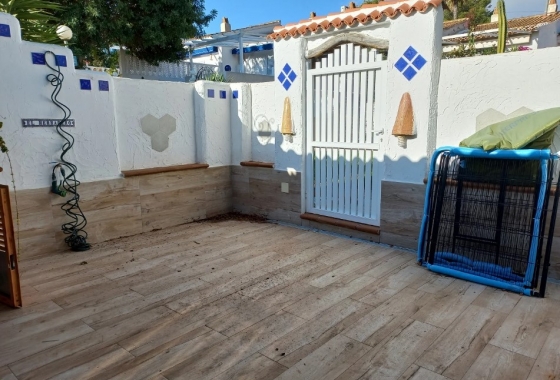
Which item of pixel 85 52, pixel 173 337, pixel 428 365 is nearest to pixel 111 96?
pixel 173 337

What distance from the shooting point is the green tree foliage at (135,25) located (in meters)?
9.19

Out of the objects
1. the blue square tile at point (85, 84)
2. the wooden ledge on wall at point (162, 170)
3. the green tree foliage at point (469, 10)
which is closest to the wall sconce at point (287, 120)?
the wooden ledge on wall at point (162, 170)

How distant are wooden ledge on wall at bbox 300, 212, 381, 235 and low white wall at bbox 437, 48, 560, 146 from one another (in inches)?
45.0

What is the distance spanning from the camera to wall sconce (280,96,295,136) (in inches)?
188

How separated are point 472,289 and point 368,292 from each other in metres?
0.83

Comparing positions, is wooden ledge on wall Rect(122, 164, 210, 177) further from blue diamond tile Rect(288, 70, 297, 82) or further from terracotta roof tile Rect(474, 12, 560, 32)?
terracotta roof tile Rect(474, 12, 560, 32)

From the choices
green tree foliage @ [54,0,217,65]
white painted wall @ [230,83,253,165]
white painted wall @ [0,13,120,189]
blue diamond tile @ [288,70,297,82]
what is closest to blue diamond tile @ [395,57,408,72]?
blue diamond tile @ [288,70,297,82]

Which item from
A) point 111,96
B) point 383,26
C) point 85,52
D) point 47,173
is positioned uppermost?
point 85,52

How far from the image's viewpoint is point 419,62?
365cm

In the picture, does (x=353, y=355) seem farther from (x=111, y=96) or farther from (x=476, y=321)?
(x=111, y=96)

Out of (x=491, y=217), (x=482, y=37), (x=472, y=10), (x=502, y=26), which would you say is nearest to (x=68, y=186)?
(x=491, y=217)

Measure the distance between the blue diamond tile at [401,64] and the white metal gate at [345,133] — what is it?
0.65 ft

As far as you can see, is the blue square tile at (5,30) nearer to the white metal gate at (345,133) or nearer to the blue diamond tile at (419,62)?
the white metal gate at (345,133)

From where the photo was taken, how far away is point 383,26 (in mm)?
3922
